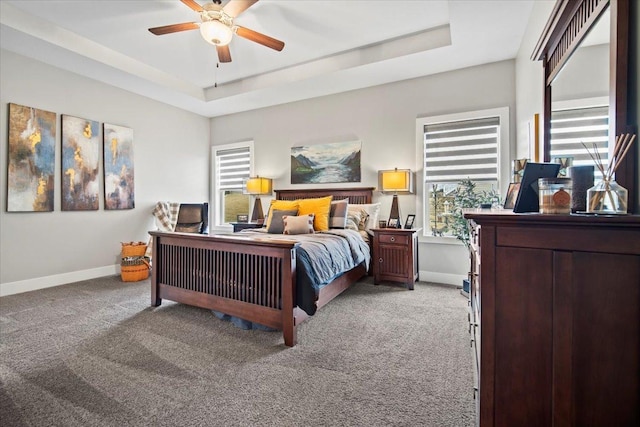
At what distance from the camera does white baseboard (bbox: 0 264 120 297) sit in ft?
12.0

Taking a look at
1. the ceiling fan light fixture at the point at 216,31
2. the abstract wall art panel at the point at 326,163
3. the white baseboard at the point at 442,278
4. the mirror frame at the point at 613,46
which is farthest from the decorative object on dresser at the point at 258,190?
the mirror frame at the point at 613,46

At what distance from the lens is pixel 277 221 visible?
4020 mm

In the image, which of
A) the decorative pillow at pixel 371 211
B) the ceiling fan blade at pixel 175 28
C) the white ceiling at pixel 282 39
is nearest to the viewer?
the ceiling fan blade at pixel 175 28

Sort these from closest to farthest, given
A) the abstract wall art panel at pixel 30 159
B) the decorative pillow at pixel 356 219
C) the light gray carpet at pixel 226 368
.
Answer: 1. the light gray carpet at pixel 226 368
2. the abstract wall art panel at pixel 30 159
3. the decorative pillow at pixel 356 219

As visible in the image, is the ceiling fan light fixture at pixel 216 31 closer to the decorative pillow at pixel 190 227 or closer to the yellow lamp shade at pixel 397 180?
the yellow lamp shade at pixel 397 180

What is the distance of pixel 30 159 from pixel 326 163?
13.1 ft

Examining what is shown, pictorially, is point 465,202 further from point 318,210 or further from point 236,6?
point 236,6

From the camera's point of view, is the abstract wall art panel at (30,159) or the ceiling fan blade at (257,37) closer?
the ceiling fan blade at (257,37)

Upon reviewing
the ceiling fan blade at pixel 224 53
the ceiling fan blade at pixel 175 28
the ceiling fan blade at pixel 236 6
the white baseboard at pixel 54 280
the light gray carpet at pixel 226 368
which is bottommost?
the light gray carpet at pixel 226 368

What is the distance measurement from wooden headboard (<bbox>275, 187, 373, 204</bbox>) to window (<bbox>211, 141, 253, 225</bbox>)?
3.64 feet

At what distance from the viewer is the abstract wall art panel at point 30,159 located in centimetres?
367

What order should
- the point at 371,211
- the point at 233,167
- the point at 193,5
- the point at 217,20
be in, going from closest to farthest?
the point at 193,5, the point at 217,20, the point at 371,211, the point at 233,167

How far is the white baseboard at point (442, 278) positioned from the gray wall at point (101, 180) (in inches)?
181

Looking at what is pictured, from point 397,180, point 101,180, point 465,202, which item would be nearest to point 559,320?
point 465,202
